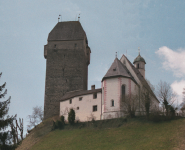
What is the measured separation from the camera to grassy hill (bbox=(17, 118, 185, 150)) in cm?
3659

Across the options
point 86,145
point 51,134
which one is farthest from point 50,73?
point 86,145

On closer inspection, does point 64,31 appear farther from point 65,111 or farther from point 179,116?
point 179,116

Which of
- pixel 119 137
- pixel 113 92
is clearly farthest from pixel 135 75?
pixel 119 137

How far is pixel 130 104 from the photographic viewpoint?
46.3 metres

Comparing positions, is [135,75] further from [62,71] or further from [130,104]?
[62,71]

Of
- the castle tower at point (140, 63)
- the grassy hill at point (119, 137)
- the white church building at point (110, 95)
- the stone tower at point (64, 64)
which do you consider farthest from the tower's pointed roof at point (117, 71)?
the castle tower at point (140, 63)

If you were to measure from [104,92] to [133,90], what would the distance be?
4.84 m

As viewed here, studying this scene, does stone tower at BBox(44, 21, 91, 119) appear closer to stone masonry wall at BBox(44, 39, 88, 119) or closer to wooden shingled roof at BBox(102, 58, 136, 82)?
stone masonry wall at BBox(44, 39, 88, 119)

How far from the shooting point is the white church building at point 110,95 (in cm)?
4794

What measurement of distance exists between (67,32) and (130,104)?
27666 millimetres

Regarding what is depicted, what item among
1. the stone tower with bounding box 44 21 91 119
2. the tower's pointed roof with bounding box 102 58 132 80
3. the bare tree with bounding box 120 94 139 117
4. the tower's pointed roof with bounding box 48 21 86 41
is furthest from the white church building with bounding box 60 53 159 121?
the tower's pointed roof with bounding box 48 21 86 41

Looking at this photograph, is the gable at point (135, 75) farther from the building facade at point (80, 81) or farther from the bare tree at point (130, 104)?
the bare tree at point (130, 104)

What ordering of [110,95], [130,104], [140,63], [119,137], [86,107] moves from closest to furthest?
[119,137] < [130,104] < [110,95] < [86,107] < [140,63]

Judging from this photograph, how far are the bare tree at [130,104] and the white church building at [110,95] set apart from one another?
19.7 inches
